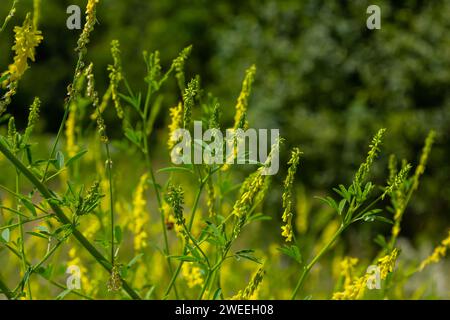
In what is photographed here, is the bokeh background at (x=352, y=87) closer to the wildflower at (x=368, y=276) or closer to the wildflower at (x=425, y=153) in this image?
the wildflower at (x=425, y=153)

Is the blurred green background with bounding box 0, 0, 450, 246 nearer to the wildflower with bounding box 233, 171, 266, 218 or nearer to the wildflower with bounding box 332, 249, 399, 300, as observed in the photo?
the wildflower with bounding box 332, 249, 399, 300

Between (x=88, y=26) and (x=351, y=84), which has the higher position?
(x=351, y=84)

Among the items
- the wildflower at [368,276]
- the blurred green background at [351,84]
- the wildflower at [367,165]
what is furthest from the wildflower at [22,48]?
the blurred green background at [351,84]

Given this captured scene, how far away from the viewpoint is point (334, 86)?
6.89m

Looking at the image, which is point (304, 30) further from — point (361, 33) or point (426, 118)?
point (426, 118)

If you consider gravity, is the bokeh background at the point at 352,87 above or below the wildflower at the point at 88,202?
above

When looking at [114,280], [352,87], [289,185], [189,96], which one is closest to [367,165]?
[289,185]

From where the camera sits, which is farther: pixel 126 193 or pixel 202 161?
pixel 126 193

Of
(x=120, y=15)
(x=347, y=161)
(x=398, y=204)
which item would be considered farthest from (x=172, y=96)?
(x=398, y=204)

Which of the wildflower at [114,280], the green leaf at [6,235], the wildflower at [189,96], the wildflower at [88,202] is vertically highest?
the wildflower at [189,96]

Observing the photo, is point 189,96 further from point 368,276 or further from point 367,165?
point 368,276

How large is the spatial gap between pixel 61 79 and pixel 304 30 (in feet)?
16.3

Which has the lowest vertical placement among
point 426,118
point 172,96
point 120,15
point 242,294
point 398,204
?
point 242,294

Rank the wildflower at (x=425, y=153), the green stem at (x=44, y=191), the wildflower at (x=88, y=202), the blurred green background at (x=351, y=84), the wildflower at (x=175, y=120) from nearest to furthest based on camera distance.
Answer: the green stem at (x=44, y=191)
the wildflower at (x=88, y=202)
the wildflower at (x=175, y=120)
the wildflower at (x=425, y=153)
the blurred green background at (x=351, y=84)
